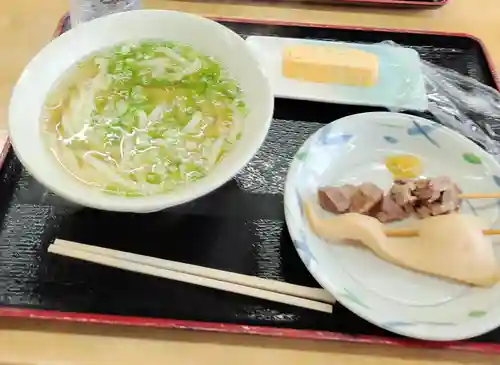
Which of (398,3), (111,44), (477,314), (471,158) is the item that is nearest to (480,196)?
(471,158)

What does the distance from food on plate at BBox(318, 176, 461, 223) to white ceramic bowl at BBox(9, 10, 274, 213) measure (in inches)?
7.3

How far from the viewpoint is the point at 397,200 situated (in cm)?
105

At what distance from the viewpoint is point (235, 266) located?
0.99 metres

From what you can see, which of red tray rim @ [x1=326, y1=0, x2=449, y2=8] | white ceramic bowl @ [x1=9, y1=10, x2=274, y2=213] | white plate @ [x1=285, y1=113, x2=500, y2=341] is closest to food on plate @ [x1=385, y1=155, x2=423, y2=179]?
white plate @ [x1=285, y1=113, x2=500, y2=341]

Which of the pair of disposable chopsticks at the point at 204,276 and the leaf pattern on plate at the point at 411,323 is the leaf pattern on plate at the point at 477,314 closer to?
the leaf pattern on plate at the point at 411,323

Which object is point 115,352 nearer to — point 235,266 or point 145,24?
point 235,266

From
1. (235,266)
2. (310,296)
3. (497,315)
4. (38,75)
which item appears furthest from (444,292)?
(38,75)

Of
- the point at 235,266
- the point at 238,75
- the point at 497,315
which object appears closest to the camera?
the point at 497,315

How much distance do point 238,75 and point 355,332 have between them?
0.53 metres

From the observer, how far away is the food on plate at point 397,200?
40.7 inches

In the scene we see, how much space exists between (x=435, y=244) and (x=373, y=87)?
44 cm

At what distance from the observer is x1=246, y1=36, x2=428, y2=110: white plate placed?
1249mm

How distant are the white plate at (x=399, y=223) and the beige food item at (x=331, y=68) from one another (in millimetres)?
141

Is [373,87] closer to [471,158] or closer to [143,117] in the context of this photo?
[471,158]
